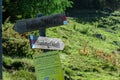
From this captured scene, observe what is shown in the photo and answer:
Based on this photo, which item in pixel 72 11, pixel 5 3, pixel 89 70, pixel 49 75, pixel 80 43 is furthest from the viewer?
pixel 72 11

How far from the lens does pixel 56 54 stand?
7.57m

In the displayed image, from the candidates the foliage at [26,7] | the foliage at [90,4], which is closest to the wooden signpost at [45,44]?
the foliage at [26,7]

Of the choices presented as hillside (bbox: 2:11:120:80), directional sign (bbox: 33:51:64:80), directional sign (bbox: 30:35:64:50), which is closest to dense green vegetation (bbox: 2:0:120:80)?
hillside (bbox: 2:11:120:80)

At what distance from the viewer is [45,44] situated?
7.86 meters

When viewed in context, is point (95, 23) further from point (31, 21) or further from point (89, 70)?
point (31, 21)

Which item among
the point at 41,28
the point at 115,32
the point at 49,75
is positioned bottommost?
the point at 115,32

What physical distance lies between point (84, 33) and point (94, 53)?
7.56 metres

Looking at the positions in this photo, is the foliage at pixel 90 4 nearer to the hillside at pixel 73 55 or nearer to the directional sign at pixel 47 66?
the hillside at pixel 73 55

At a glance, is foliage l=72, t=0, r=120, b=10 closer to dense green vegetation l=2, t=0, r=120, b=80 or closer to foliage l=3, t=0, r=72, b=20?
dense green vegetation l=2, t=0, r=120, b=80

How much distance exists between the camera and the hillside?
14.8 m

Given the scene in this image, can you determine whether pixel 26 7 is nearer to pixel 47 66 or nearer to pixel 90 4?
pixel 47 66

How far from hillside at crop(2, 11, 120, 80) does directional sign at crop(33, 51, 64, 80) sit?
472cm

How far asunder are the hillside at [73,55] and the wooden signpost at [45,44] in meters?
4.52

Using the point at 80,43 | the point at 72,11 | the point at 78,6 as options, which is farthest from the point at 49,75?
the point at 78,6
